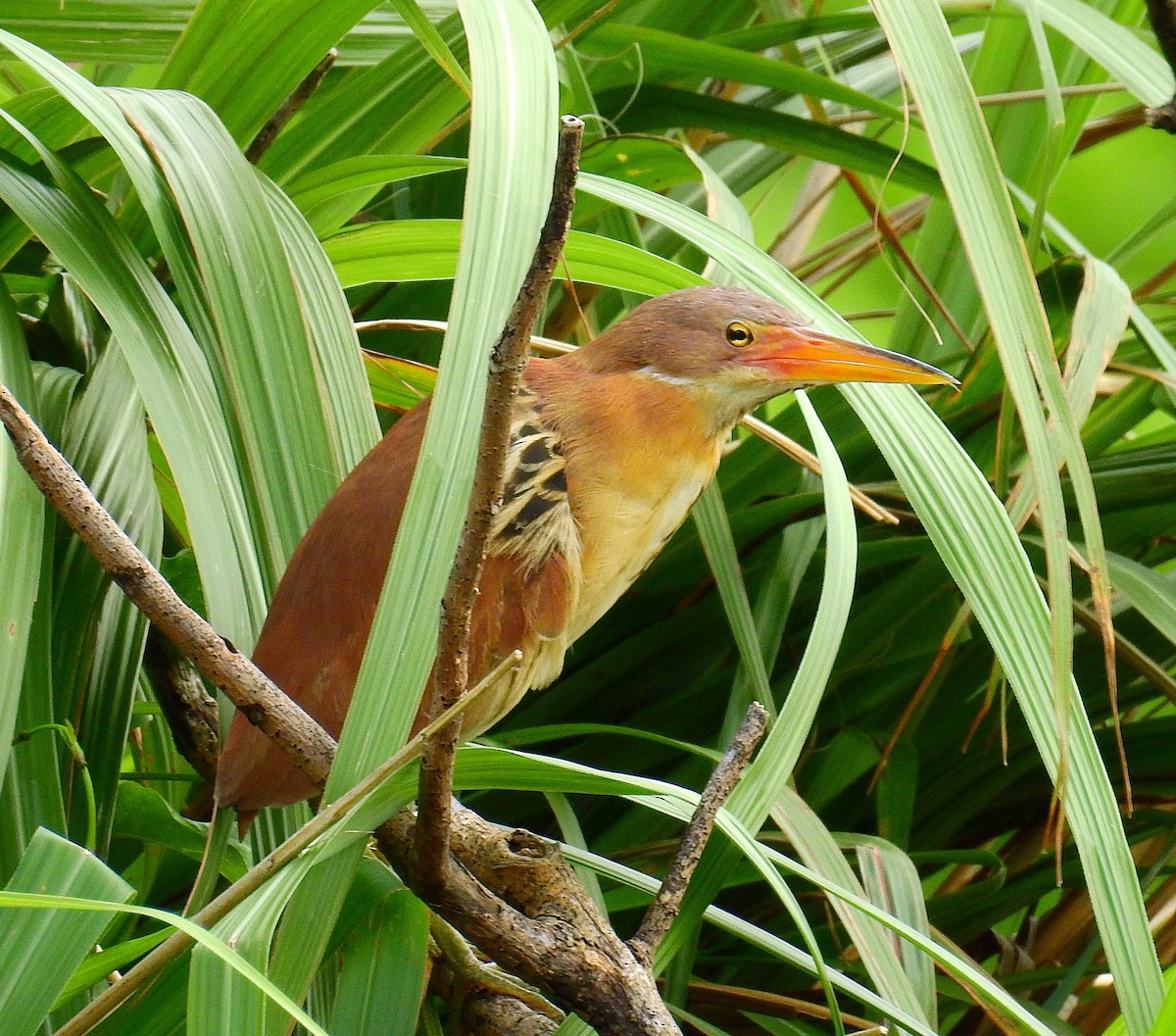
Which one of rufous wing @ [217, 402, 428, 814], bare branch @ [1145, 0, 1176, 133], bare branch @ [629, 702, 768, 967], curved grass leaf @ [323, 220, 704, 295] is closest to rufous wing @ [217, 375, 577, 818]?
rufous wing @ [217, 402, 428, 814]

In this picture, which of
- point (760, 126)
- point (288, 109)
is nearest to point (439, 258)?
point (288, 109)

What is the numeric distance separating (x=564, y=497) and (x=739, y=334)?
21 cm

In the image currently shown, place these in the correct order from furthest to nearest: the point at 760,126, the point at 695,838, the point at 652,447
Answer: the point at 760,126
the point at 652,447
the point at 695,838

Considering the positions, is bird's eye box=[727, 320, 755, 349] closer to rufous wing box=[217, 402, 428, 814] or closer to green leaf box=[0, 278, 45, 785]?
rufous wing box=[217, 402, 428, 814]

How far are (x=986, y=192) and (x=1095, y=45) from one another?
1.22 feet

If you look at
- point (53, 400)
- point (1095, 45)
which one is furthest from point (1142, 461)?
point (53, 400)

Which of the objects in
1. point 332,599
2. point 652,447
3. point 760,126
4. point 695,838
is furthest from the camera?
point 760,126

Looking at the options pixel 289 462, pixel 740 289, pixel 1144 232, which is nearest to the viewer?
pixel 289 462

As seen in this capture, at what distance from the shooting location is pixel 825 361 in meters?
0.99

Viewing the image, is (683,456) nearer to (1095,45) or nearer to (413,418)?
(413,418)

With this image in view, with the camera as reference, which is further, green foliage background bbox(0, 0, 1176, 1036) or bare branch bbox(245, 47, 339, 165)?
bare branch bbox(245, 47, 339, 165)

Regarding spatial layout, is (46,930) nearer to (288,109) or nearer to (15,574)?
(15,574)

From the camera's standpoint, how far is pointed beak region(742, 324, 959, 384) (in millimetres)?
925

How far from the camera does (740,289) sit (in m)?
1.10
